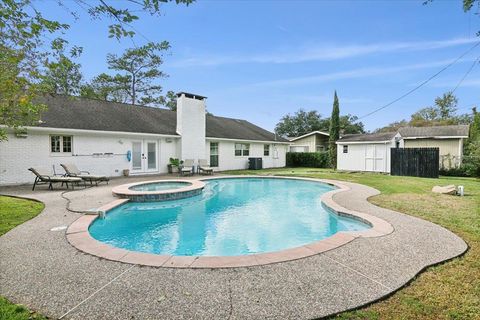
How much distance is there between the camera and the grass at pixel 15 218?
2533 mm

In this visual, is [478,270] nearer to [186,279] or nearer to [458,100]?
[186,279]

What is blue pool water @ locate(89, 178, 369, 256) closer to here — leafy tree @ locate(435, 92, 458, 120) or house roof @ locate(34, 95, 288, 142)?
house roof @ locate(34, 95, 288, 142)

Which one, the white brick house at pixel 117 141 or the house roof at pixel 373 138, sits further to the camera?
the house roof at pixel 373 138

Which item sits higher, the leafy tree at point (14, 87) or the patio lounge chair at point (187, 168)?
the leafy tree at point (14, 87)

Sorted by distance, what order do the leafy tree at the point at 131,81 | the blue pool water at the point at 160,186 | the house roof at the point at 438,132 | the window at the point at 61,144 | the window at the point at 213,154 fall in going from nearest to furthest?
the blue pool water at the point at 160,186 → the window at the point at 61,144 → the window at the point at 213,154 → the house roof at the point at 438,132 → the leafy tree at the point at 131,81

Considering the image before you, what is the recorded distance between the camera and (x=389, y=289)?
307 cm

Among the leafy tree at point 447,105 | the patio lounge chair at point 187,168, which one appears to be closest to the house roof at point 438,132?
the patio lounge chair at point 187,168

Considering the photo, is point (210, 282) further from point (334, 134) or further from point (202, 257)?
point (334, 134)

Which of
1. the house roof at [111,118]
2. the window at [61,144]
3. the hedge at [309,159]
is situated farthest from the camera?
the hedge at [309,159]

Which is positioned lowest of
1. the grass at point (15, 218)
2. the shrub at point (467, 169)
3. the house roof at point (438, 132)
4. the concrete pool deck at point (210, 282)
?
the concrete pool deck at point (210, 282)

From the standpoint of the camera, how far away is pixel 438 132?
22.5 meters

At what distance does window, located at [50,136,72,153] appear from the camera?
43.4ft

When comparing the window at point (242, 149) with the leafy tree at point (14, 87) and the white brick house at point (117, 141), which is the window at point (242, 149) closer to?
the white brick house at point (117, 141)

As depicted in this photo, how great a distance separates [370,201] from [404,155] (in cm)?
1151
